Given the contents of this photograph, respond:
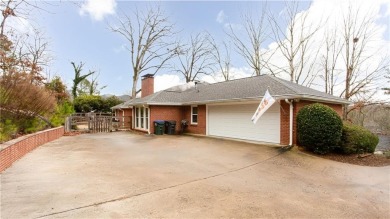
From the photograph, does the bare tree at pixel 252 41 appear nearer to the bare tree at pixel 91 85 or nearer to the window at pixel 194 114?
the window at pixel 194 114

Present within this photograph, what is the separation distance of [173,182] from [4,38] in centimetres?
1746

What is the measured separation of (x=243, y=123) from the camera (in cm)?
1221

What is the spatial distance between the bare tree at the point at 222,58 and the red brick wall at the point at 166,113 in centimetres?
1354

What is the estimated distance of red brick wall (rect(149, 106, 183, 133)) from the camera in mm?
16203

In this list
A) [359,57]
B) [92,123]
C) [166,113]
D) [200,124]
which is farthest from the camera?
[359,57]

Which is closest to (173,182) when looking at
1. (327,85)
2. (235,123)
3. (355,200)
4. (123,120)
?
(355,200)

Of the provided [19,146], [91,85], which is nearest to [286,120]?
[19,146]

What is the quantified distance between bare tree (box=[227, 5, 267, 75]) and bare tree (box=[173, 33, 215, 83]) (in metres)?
5.21

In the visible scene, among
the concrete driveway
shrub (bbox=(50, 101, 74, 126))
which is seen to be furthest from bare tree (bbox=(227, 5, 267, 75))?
shrub (bbox=(50, 101, 74, 126))

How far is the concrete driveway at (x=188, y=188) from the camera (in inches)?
151

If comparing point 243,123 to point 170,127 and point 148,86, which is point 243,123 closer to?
point 170,127

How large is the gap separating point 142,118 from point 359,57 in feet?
65.5

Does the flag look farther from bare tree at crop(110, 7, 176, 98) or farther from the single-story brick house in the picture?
bare tree at crop(110, 7, 176, 98)

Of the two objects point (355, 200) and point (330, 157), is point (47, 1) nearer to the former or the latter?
point (355, 200)
